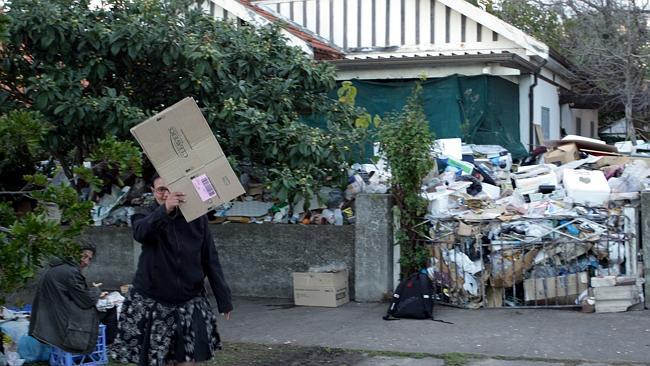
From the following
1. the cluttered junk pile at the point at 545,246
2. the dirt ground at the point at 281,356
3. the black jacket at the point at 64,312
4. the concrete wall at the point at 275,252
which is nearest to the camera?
the black jacket at the point at 64,312

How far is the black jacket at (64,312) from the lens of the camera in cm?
708

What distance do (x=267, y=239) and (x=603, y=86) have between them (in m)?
9.89

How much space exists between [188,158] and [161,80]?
5.02m

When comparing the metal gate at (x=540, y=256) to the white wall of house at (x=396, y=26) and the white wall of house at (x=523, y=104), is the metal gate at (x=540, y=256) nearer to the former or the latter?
the white wall of house at (x=396, y=26)

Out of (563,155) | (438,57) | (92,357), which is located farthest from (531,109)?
(92,357)

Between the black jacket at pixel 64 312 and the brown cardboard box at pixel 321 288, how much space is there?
3.39 metres

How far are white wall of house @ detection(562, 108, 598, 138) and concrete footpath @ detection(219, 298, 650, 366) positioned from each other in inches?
394

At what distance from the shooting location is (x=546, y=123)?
54.7ft

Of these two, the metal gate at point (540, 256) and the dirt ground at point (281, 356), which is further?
the metal gate at point (540, 256)

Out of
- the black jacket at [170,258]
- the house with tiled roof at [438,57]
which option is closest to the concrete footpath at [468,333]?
the black jacket at [170,258]

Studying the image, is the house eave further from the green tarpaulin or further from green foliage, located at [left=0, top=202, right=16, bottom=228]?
green foliage, located at [left=0, top=202, right=16, bottom=228]

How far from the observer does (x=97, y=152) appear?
5145mm

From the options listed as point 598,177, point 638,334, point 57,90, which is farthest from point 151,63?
point 638,334

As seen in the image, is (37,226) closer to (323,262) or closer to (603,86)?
(323,262)
